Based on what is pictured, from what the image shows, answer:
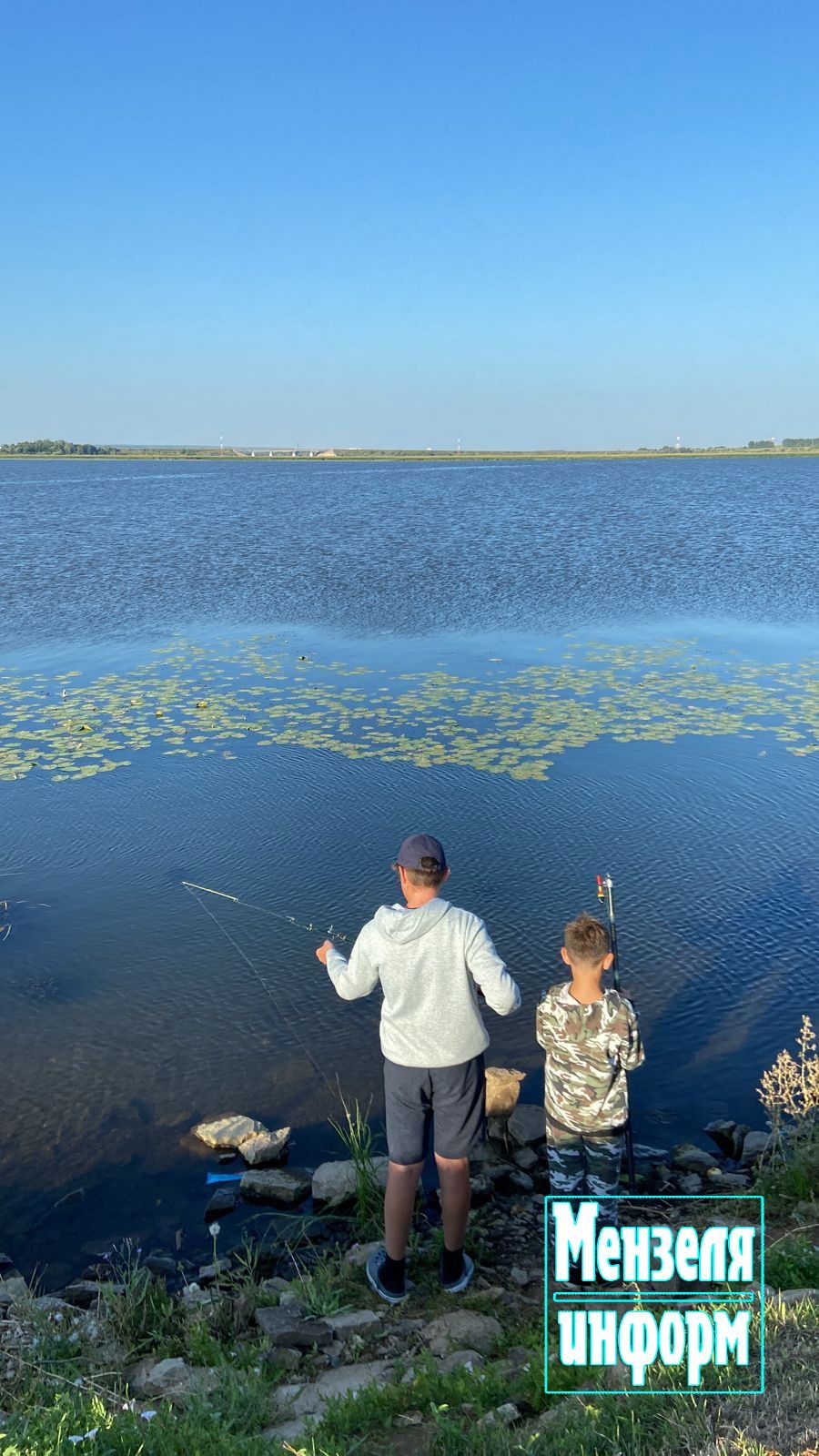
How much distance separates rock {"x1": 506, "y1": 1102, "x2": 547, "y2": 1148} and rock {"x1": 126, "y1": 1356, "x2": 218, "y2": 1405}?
223 cm

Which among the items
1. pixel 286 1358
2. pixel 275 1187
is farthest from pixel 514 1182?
pixel 286 1358

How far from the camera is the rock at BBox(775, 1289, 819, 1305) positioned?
3752mm

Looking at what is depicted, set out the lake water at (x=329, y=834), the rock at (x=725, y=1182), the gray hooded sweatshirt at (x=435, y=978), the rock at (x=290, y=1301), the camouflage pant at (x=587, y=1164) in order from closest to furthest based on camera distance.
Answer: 1. the gray hooded sweatshirt at (x=435, y=978)
2. the rock at (x=290, y=1301)
3. the camouflage pant at (x=587, y=1164)
4. the rock at (x=725, y=1182)
5. the lake water at (x=329, y=834)

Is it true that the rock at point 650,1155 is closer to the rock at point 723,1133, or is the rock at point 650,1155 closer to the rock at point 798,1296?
the rock at point 723,1133

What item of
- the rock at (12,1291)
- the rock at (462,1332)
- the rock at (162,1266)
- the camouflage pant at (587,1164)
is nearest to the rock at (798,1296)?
the camouflage pant at (587,1164)

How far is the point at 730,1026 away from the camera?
6.96 m

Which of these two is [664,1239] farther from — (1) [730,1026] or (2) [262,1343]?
(1) [730,1026]

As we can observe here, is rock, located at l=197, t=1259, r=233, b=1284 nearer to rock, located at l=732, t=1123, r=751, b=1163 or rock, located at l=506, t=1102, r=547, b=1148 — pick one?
rock, located at l=506, t=1102, r=547, b=1148

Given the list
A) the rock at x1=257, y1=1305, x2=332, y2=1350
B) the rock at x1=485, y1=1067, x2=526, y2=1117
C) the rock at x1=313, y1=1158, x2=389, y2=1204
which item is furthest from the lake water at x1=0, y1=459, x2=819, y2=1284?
the rock at x1=257, y1=1305, x2=332, y2=1350

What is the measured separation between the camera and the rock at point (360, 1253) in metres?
4.88

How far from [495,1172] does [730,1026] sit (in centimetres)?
220

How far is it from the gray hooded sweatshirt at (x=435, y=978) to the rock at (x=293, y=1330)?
1103mm

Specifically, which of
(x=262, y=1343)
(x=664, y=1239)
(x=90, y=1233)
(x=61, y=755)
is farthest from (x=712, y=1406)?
(x=61, y=755)

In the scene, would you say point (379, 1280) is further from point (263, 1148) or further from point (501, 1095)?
point (501, 1095)
